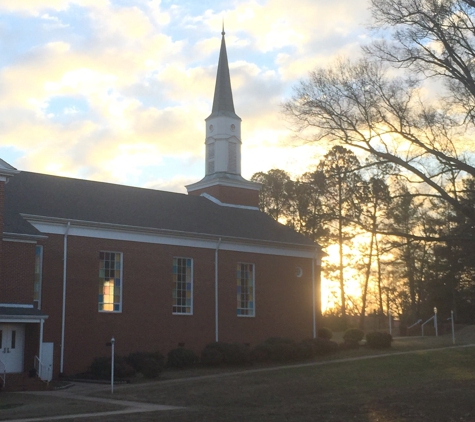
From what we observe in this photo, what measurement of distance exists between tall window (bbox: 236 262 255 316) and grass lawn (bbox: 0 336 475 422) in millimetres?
6478

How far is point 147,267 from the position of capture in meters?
34.7

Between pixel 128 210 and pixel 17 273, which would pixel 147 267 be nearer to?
pixel 128 210

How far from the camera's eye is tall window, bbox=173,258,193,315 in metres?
36.0

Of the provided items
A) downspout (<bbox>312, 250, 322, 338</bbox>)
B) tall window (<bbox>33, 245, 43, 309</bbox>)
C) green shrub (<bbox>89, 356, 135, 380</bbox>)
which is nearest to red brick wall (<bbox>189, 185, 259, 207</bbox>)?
downspout (<bbox>312, 250, 322, 338</bbox>)

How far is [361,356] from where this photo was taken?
34562 mm

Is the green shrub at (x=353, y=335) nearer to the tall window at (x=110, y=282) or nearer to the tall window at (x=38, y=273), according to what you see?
the tall window at (x=110, y=282)

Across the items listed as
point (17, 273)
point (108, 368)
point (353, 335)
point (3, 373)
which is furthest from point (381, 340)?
point (3, 373)

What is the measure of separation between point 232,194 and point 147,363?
17096 millimetres

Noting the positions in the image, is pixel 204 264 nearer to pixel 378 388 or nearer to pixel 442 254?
pixel 378 388

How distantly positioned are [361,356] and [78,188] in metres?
16.3

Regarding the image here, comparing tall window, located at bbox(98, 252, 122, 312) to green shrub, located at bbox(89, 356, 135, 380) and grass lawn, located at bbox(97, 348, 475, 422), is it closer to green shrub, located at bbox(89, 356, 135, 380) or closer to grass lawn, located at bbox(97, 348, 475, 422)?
green shrub, located at bbox(89, 356, 135, 380)

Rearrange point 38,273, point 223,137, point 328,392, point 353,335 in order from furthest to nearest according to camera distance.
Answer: point 223,137 < point 353,335 < point 38,273 < point 328,392

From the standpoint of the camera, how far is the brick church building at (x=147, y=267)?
1147 inches

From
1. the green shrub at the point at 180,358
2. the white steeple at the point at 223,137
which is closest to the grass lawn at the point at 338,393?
the green shrub at the point at 180,358
